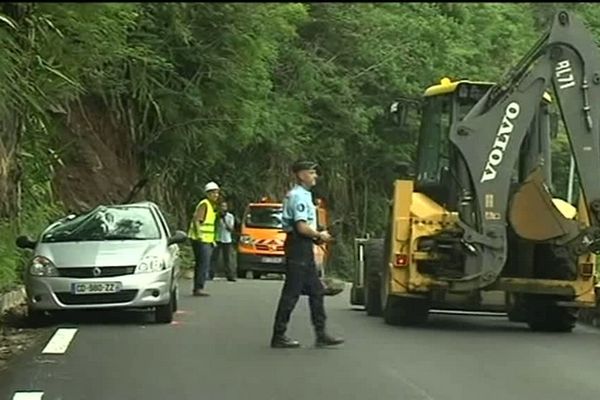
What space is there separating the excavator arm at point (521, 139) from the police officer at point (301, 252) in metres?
2.56

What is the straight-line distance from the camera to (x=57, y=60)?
60.6 ft

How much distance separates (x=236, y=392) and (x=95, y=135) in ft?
72.6

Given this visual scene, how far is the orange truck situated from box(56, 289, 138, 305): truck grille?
1890cm

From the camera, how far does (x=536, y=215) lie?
52.2 ft

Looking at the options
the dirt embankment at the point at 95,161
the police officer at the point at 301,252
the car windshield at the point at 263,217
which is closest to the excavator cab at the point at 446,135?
the police officer at the point at 301,252

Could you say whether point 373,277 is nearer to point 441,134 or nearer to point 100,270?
point 441,134

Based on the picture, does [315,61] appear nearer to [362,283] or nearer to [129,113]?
[129,113]

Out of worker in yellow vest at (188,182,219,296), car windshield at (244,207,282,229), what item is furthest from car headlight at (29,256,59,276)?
car windshield at (244,207,282,229)

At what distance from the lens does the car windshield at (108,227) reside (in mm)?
16812

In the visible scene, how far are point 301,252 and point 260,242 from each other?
2152cm

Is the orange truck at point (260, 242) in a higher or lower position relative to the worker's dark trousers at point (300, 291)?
higher

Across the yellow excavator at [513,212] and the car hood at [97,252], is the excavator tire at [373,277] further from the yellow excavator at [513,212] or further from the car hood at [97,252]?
the car hood at [97,252]

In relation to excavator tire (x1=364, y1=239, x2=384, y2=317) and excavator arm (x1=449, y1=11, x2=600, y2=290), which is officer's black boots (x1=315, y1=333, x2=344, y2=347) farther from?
excavator tire (x1=364, y1=239, x2=384, y2=317)

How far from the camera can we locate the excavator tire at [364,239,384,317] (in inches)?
733
